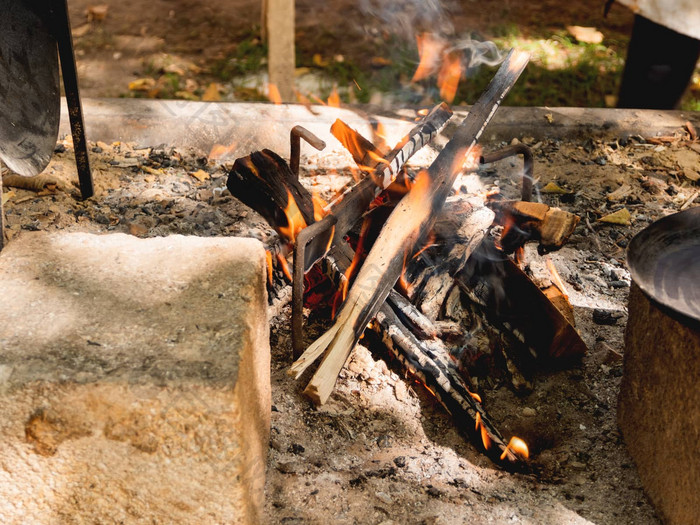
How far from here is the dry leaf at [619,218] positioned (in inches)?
126

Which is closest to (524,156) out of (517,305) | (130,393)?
(517,305)

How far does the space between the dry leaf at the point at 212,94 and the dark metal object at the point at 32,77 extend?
2.14m

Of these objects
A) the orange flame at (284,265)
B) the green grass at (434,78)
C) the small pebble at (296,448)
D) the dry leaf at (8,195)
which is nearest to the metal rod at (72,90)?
the dry leaf at (8,195)

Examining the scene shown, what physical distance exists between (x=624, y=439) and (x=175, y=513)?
1.38 meters

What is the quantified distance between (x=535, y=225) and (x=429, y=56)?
3.14 m

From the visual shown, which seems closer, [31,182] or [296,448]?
[296,448]

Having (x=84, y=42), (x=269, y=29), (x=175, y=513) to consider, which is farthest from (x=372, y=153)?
(x=84, y=42)

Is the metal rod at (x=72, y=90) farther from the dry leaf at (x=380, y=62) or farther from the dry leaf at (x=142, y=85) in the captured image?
the dry leaf at (x=380, y=62)

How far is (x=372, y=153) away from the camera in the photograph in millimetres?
2701

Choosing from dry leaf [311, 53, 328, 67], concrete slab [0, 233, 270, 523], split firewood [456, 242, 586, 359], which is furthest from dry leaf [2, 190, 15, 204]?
dry leaf [311, 53, 328, 67]

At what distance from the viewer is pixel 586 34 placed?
6.13 meters

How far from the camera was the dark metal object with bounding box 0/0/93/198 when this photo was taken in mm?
2643

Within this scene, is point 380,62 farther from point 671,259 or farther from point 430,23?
point 671,259

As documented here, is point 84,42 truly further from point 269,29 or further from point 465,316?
point 465,316
